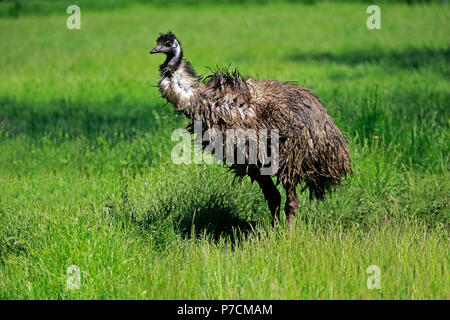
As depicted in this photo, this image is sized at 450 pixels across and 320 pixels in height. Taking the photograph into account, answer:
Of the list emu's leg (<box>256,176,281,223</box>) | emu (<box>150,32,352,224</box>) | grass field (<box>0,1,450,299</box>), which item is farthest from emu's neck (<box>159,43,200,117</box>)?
emu's leg (<box>256,176,281,223</box>)

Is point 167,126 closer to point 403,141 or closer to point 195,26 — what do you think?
point 403,141

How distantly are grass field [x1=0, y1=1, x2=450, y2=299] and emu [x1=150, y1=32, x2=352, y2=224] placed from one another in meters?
0.40

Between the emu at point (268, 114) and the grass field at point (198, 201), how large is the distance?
400 mm

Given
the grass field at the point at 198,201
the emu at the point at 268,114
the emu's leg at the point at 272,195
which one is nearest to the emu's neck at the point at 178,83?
the emu at the point at 268,114

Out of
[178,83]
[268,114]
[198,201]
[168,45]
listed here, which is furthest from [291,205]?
[168,45]

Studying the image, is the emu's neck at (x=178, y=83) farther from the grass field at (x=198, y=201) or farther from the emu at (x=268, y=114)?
the grass field at (x=198, y=201)

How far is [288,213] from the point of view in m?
4.90

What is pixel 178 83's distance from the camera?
14.5 feet

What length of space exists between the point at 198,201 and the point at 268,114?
4.60ft

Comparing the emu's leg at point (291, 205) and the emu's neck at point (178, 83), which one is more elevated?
the emu's neck at point (178, 83)

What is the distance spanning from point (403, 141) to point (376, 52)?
8.24 meters

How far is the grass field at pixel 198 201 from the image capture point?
4105 millimetres

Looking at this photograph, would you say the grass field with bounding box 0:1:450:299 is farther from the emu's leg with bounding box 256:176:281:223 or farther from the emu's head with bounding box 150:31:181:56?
the emu's head with bounding box 150:31:181:56

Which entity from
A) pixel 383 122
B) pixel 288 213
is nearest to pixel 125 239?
pixel 288 213
